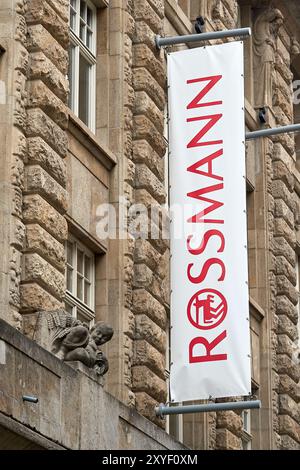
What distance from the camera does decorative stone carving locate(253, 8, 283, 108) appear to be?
112 ft

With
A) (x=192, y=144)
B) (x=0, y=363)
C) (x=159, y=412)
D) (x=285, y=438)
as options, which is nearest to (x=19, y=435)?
(x=0, y=363)

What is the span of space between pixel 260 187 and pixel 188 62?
354 inches

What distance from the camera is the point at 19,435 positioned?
1728 cm

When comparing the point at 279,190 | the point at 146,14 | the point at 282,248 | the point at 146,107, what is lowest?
the point at 282,248

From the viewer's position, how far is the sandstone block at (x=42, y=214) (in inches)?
813

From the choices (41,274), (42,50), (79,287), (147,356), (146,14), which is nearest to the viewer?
(41,274)

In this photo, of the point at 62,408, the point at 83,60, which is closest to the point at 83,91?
the point at 83,60

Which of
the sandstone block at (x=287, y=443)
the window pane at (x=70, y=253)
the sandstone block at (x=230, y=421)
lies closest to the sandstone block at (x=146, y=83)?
the window pane at (x=70, y=253)

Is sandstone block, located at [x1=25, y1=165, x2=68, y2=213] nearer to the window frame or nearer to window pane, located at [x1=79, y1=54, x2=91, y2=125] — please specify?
the window frame

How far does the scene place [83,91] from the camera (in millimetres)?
24719

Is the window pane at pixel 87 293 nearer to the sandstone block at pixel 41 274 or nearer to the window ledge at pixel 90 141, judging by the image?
the window ledge at pixel 90 141

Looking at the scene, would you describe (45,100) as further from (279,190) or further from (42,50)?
(279,190)

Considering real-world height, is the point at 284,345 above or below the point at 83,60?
below

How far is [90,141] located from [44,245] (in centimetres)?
334
